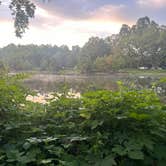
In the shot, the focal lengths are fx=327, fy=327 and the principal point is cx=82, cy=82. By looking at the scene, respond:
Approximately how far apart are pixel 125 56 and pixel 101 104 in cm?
6783

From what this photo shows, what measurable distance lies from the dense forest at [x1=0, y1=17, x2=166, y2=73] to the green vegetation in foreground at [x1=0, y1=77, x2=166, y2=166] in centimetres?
5724

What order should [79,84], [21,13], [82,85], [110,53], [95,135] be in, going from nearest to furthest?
[95,135]
[21,13]
[82,85]
[79,84]
[110,53]

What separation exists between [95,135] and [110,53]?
74552 millimetres

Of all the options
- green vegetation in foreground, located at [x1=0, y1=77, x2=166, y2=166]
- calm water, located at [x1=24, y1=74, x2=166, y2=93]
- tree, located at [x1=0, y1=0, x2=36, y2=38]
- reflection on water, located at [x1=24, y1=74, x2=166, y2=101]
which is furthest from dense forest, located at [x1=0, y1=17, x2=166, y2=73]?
green vegetation in foreground, located at [x1=0, y1=77, x2=166, y2=166]

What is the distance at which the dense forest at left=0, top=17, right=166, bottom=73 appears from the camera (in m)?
64.3

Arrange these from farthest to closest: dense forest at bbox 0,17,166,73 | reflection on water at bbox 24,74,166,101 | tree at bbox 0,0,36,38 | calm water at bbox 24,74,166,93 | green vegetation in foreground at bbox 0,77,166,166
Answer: dense forest at bbox 0,17,166,73 < tree at bbox 0,0,36,38 < calm water at bbox 24,74,166,93 < reflection on water at bbox 24,74,166,101 < green vegetation in foreground at bbox 0,77,166,166

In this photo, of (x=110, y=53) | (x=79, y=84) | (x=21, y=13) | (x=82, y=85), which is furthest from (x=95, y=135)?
(x=110, y=53)

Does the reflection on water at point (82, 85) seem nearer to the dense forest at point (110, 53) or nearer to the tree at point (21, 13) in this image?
the tree at point (21, 13)

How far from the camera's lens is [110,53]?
76312mm

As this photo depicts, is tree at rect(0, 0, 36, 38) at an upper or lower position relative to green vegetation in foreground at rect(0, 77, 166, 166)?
upper

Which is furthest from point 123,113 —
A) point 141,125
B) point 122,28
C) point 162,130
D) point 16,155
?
point 122,28

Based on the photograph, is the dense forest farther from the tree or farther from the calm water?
the tree

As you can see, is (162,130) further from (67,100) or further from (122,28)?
(122,28)

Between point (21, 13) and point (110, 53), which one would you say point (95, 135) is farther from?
point (110, 53)
